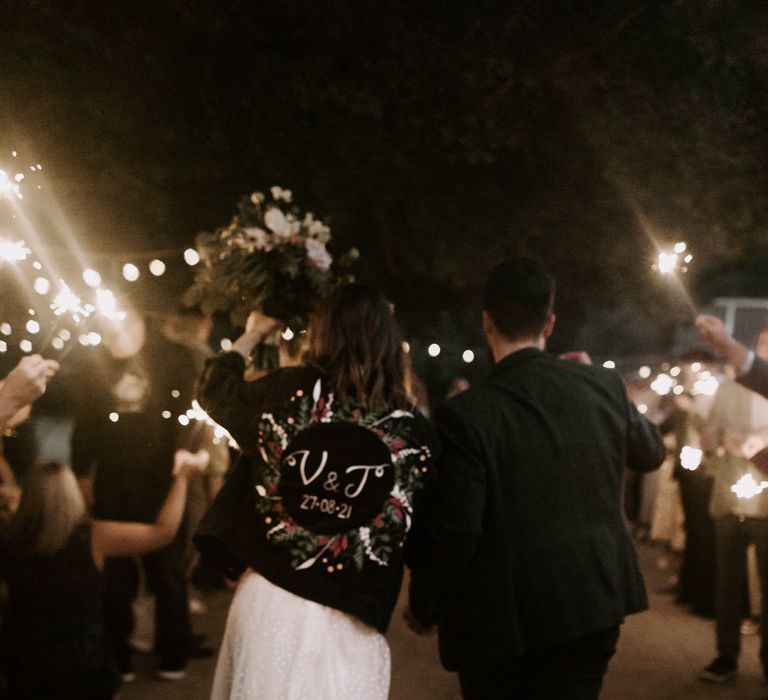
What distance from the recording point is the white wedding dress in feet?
9.22

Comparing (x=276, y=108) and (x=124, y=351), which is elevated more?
(x=276, y=108)

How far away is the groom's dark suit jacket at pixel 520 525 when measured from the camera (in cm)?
288

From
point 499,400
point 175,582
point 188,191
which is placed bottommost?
point 175,582

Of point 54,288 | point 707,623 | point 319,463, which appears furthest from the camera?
point 707,623

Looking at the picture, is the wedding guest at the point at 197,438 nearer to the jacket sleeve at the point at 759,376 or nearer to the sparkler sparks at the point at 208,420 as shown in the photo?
the sparkler sparks at the point at 208,420

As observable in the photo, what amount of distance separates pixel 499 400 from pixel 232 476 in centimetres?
93

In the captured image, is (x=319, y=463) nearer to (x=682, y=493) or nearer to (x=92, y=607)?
(x=92, y=607)

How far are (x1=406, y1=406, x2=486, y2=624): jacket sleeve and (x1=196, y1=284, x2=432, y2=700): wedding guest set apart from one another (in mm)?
77

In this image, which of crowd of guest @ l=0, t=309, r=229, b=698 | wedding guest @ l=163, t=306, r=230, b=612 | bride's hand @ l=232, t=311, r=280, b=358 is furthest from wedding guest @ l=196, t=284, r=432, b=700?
wedding guest @ l=163, t=306, r=230, b=612

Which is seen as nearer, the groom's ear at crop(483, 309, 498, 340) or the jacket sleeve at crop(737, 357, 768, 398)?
the groom's ear at crop(483, 309, 498, 340)

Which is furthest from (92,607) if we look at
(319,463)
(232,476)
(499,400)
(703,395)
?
(703,395)

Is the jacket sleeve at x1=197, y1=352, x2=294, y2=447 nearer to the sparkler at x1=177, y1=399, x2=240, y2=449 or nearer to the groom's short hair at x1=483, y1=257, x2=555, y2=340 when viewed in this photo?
the sparkler at x1=177, y1=399, x2=240, y2=449

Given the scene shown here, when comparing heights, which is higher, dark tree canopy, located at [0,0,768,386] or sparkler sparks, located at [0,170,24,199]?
dark tree canopy, located at [0,0,768,386]

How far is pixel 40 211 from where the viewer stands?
19.2 feet
